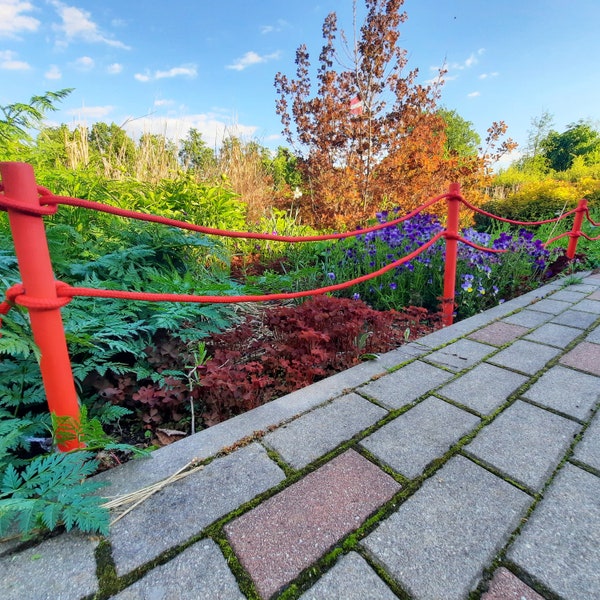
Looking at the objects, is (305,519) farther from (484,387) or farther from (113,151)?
(113,151)

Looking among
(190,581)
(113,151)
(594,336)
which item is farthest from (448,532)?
(113,151)

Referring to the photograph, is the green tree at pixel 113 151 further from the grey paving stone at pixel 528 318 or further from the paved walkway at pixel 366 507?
the grey paving stone at pixel 528 318

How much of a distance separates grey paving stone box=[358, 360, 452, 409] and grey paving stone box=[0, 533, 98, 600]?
3.48 feet

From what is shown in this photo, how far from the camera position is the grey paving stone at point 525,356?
1.71 meters

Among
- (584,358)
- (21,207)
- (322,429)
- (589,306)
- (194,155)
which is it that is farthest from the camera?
(194,155)

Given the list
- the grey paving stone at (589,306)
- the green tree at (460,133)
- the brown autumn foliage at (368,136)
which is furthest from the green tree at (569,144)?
the grey paving stone at (589,306)

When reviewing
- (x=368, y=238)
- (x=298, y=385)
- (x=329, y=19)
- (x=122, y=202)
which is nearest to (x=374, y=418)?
(x=298, y=385)

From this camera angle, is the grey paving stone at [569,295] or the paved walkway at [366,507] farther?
the grey paving stone at [569,295]

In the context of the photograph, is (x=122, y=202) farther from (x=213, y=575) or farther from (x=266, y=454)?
(x=213, y=575)

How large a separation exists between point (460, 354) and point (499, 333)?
47 cm

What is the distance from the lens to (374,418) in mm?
1313

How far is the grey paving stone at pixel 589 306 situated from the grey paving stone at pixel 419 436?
6.37 ft

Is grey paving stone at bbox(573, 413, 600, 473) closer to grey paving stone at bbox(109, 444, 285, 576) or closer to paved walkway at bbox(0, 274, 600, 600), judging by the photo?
paved walkway at bbox(0, 274, 600, 600)

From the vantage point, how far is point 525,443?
1169 mm
